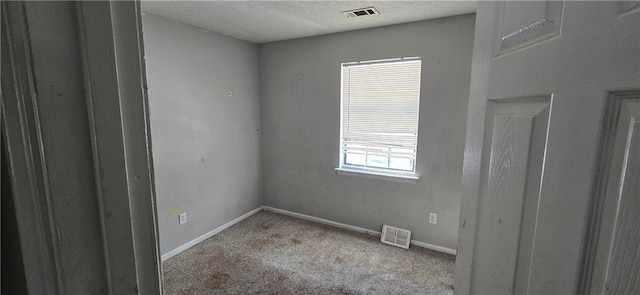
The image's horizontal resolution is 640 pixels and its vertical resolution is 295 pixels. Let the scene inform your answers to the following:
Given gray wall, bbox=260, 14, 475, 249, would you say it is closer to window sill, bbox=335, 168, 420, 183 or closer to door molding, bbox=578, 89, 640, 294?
window sill, bbox=335, 168, 420, 183

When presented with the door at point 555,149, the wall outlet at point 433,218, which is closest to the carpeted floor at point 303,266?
the wall outlet at point 433,218

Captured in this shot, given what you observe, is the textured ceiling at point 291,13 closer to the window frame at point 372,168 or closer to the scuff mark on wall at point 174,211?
the window frame at point 372,168

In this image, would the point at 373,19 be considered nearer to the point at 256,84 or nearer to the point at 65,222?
the point at 256,84

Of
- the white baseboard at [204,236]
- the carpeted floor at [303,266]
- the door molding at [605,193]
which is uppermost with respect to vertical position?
the door molding at [605,193]

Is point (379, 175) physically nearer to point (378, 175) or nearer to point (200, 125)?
point (378, 175)

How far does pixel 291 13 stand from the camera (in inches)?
89.9

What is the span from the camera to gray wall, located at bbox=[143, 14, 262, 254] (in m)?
2.39

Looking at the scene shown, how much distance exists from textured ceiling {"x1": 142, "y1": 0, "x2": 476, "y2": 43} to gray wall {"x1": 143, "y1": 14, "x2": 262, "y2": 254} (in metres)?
0.22

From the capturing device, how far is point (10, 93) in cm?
27

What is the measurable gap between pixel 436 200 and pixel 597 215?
95.2 inches

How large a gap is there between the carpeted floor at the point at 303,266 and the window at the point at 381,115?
811mm

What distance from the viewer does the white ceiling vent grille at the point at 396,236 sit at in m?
2.77

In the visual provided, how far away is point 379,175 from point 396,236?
2.10 feet

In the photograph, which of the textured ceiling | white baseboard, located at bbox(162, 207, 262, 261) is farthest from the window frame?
white baseboard, located at bbox(162, 207, 262, 261)
